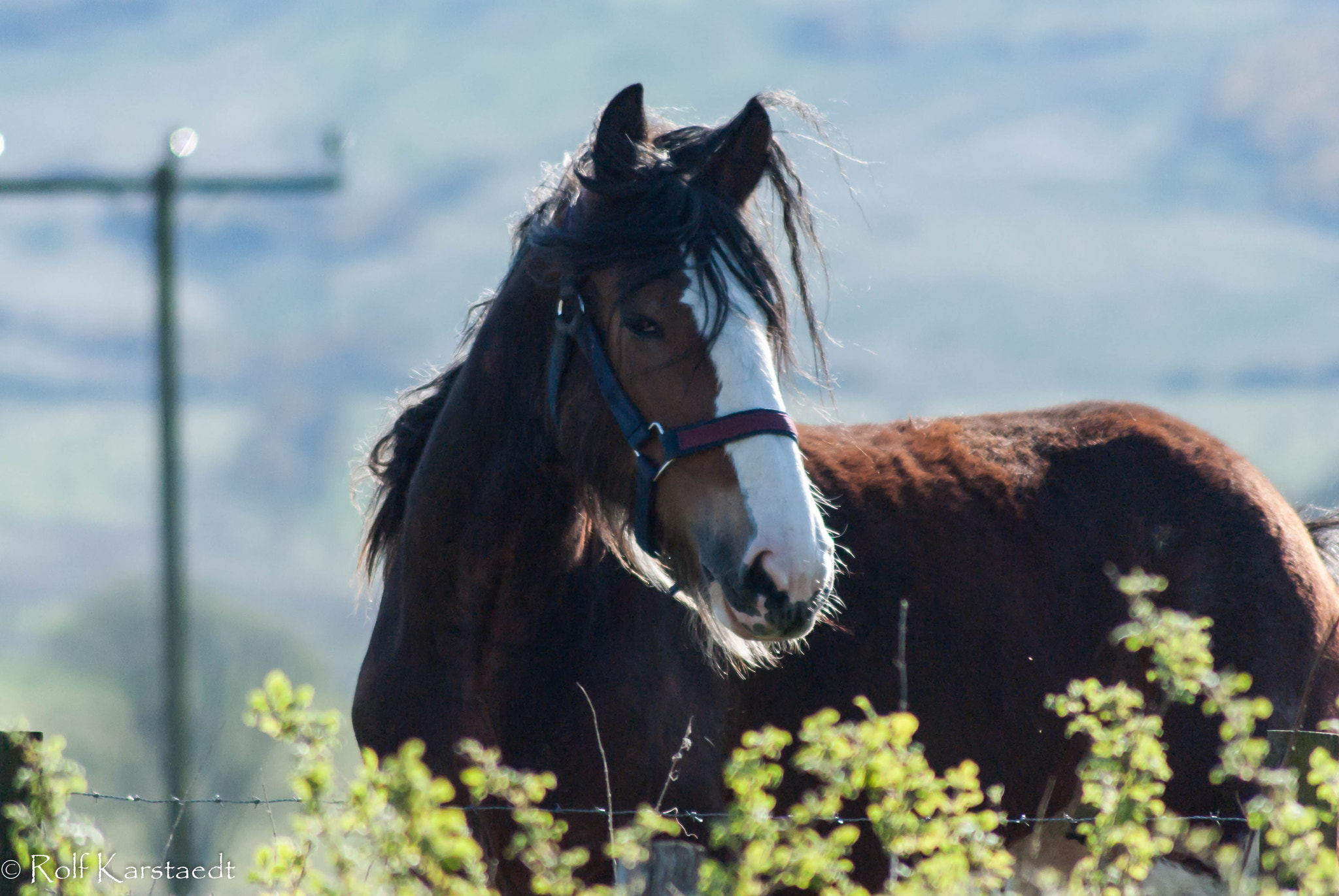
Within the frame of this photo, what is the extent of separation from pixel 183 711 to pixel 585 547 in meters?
5.50

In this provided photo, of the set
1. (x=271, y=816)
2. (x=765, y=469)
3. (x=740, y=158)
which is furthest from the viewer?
(x=740, y=158)

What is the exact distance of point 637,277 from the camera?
9.35 feet

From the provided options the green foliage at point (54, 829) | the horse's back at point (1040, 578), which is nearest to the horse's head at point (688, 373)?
the horse's back at point (1040, 578)

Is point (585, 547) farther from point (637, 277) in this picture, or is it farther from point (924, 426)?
point (924, 426)

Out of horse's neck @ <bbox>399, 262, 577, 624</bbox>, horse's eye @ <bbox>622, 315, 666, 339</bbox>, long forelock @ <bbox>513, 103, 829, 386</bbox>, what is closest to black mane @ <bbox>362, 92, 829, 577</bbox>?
long forelock @ <bbox>513, 103, 829, 386</bbox>

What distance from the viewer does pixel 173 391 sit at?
312 inches

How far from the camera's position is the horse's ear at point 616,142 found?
3.03 meters

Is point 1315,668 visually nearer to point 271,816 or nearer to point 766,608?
point 766,608

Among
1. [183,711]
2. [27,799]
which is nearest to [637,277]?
[27,799]

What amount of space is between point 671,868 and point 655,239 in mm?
1593

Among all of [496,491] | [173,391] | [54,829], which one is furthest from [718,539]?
[173,391]

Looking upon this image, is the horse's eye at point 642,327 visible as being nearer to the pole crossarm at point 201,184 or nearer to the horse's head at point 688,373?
the horse's head at point 688,373

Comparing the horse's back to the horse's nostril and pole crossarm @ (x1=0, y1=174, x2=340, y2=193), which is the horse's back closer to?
the horse's nostril

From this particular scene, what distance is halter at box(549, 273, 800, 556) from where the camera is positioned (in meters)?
2.62
